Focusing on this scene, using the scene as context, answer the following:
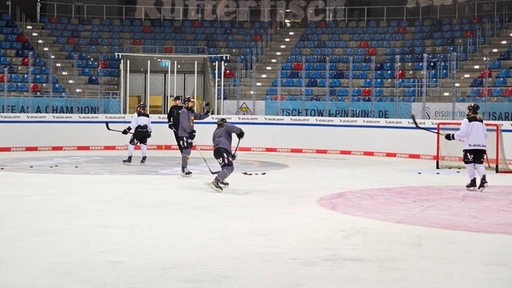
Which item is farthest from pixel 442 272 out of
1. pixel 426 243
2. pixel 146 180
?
pixel 146 180

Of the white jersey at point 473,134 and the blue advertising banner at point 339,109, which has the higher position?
the blue advertising banner at point 339,109

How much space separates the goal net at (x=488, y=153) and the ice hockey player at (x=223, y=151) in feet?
24.6

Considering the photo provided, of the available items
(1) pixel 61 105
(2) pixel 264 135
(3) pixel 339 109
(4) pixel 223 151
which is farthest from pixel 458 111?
(1) pixel 61 105

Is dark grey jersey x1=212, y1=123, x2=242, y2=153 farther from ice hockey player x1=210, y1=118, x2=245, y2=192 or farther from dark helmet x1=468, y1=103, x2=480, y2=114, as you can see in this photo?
dark helmet x1=468, y1=103, x2=480, y2=114

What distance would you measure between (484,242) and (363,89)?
18.0m

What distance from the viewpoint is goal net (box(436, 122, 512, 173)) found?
65.6ft

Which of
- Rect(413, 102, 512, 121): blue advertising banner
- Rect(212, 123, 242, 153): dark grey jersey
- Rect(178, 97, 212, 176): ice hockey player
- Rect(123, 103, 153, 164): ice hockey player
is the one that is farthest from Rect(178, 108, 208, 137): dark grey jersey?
Rect(413, 102, 512, 121): blue advertising banner

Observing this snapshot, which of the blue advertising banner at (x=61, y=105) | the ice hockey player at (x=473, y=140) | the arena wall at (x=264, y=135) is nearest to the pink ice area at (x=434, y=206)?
the ice hockey player at (x=473, y=140)

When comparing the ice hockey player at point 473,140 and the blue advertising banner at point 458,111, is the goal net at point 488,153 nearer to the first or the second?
the blue advertising banner at point 458,111

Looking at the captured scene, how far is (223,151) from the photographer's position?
14352 millimetres

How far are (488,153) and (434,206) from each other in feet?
29.5

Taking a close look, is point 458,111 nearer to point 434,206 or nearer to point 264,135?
point 264,135

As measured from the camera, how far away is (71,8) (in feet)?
113

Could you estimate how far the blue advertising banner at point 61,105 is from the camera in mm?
25109
